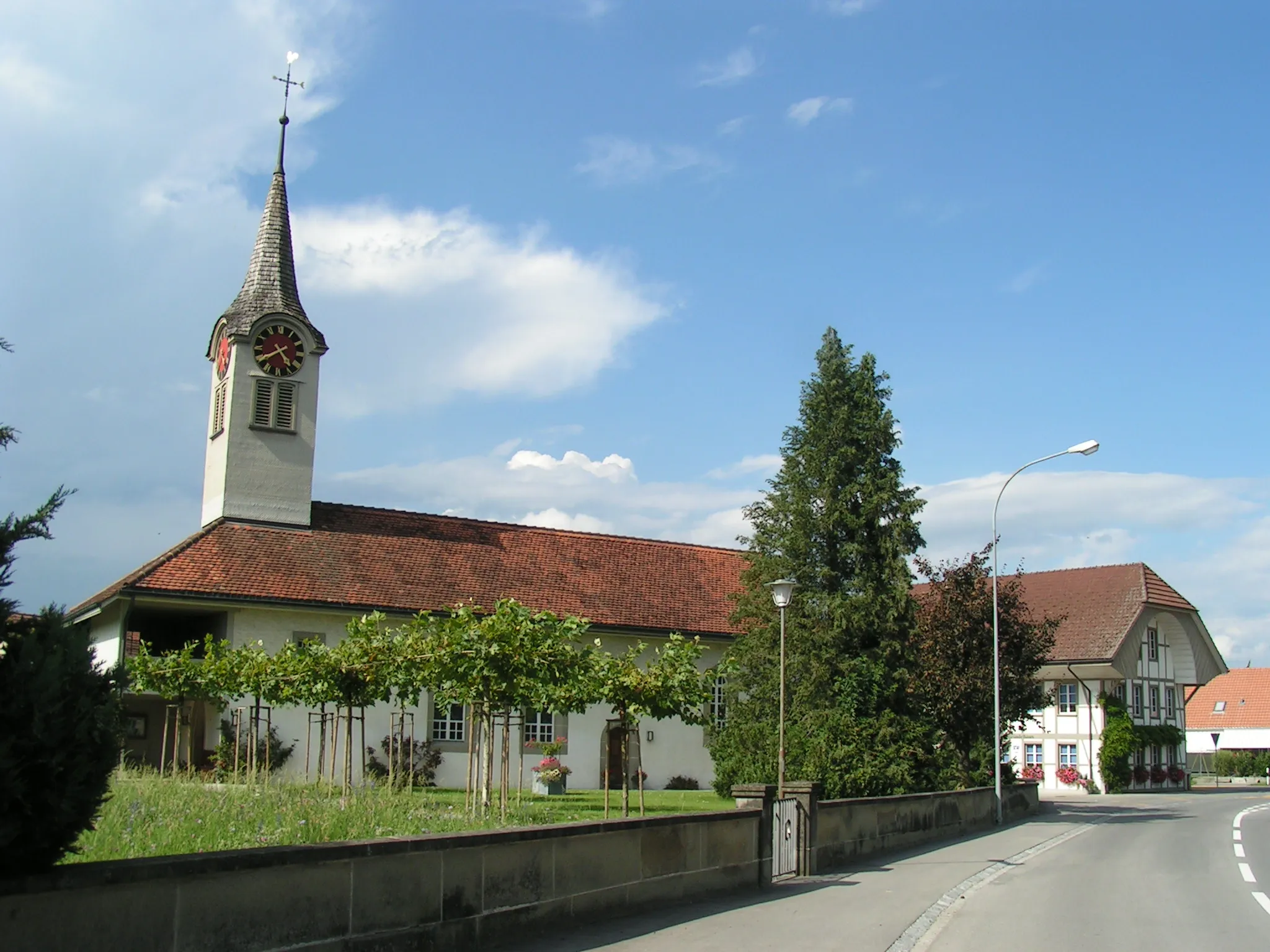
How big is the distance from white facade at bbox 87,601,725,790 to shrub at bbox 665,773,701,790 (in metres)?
0.10

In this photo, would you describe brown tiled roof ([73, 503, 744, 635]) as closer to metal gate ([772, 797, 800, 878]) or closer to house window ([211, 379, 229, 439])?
house window ([211, 379, 229, 439])

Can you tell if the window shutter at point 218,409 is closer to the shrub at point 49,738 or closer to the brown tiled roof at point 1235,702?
the shrub at point 49,738

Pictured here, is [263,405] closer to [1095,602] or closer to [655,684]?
[655,684]

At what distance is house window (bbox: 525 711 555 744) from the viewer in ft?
109

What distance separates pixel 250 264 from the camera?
3653cm

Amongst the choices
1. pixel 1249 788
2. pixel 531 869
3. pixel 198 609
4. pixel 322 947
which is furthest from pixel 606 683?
pixel 1249 788

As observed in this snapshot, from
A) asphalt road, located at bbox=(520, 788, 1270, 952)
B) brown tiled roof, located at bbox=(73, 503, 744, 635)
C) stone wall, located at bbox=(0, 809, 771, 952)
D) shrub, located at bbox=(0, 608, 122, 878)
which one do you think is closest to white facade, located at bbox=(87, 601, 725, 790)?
brown tiled roof, located at bbox=(73, 503, 744, 635)

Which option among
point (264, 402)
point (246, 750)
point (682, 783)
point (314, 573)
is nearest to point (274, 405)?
point (264, 402)

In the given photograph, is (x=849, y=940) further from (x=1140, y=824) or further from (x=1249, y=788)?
(x=1249, y=788)

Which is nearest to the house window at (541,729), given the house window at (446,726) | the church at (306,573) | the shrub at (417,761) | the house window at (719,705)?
the church at (306,573)

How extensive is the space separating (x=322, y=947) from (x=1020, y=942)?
20.5 ft

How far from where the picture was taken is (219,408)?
35.3 meters

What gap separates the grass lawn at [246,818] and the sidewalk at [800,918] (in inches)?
84.1

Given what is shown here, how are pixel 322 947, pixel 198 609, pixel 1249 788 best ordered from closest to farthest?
pixel 322 947 < pixel 198 609 < pixel 1249 788
